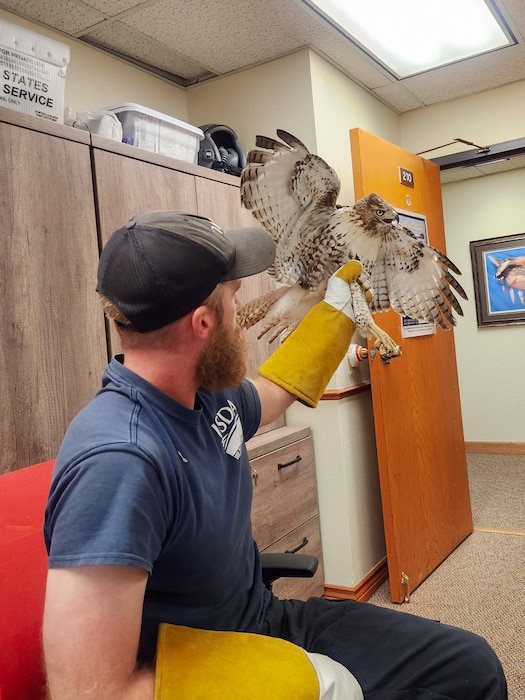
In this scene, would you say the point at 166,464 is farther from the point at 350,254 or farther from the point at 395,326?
the point at 395,326

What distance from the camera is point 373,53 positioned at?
2.48 meters

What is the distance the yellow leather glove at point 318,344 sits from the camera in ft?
4.22

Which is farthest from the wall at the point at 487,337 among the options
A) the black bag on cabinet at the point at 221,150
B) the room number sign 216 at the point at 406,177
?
the black bag on cabinet at the point at 221,150

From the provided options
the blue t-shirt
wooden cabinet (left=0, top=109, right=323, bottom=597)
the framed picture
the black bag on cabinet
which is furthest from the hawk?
the framed picture

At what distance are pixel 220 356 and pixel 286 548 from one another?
140 cm

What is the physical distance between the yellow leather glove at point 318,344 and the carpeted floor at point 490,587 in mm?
1207

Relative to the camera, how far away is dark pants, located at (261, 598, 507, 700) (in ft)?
3.25

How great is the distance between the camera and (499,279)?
438cm

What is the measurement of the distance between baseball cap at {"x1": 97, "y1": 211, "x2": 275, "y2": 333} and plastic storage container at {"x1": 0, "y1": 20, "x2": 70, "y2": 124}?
774 millimetres

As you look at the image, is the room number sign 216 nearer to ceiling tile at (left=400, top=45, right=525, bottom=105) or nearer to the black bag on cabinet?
ceiling tile at (left=400, top=45, right=525, bottom=105)

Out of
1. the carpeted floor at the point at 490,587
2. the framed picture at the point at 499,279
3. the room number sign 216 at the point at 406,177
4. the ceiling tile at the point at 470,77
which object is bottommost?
the carpeted floor at the point at 490,587

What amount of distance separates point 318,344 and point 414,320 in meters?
1.35

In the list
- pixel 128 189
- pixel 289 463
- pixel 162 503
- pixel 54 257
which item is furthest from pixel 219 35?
pixel 162 503

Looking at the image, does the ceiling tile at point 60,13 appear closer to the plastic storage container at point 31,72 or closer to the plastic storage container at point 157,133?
the plastic storage container at point 157,133
